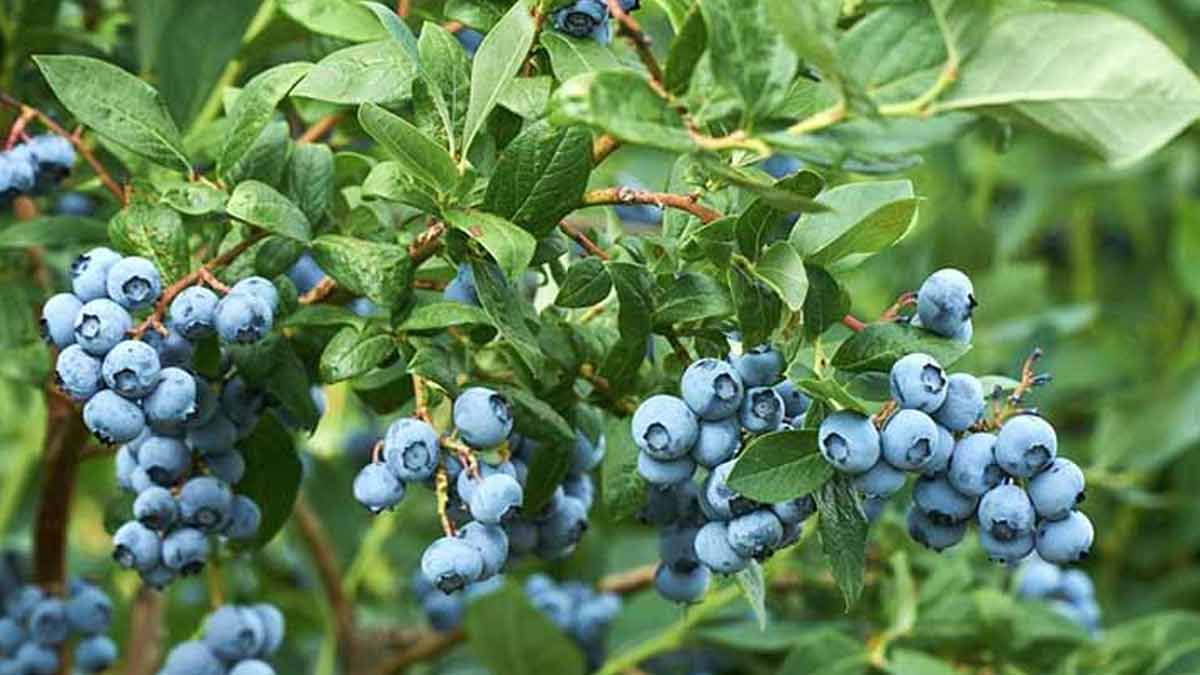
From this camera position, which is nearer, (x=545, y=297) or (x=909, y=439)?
(x=909, y=439)

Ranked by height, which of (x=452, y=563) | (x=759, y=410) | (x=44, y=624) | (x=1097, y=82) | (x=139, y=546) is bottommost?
(x=44, y=624)

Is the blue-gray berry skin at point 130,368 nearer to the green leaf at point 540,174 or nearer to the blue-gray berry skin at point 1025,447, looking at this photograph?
the green leaf at point 540,174

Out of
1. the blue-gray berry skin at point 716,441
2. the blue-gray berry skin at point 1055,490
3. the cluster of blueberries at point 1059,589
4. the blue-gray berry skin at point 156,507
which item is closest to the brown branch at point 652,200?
the blue-gray berry skin at point 716,441

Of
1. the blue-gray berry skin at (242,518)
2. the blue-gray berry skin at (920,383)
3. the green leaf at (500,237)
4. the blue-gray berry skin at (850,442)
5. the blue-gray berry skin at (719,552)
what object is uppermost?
the green leaf at (500,237)

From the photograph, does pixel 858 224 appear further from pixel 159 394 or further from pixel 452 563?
pixel 159 394

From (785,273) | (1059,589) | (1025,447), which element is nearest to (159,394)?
(785,273)

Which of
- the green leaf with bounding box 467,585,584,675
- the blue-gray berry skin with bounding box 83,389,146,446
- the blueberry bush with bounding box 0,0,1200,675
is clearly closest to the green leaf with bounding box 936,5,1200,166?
the blueberry bush with bounding box 0,0,1200,675
